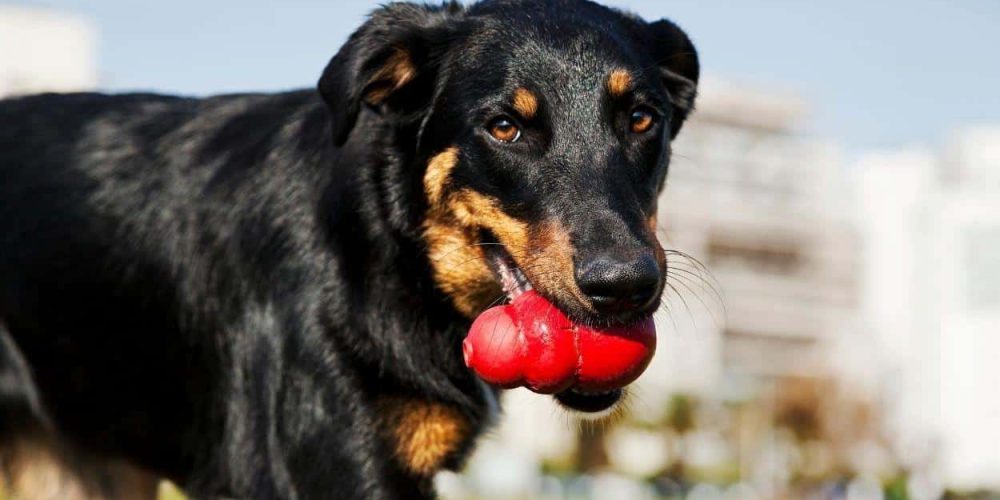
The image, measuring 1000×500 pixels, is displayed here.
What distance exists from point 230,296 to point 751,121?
121615 mm

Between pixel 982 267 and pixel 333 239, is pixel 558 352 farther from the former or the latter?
pixel 982 267

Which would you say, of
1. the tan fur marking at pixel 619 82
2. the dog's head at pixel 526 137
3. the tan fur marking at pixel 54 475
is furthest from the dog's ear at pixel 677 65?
the tan fur marking at pixel 54 475

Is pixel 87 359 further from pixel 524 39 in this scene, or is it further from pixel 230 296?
pixel 524 39

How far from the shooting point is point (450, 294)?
5.16m

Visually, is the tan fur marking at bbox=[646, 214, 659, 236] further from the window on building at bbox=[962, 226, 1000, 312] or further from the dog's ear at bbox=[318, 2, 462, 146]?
the window on building at bbox=[962, 226, 1000, 312]

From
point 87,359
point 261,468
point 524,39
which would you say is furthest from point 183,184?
point 524,39

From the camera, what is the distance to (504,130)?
15.7 feet

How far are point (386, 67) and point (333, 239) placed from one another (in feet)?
2.27

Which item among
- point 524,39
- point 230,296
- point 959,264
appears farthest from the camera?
point 959,264

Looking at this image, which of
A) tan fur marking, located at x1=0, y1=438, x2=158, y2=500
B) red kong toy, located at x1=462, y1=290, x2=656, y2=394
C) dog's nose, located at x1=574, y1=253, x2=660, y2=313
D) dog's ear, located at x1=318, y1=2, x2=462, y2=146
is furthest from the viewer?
tan fur marking, located at x1=0, y1=438, x2=158, y2=500

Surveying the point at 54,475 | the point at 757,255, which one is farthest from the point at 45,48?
the point at 54,475

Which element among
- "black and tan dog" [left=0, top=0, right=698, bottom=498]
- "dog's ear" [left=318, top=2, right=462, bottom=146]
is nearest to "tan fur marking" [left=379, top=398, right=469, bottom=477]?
"black and tan dog" [left=0, top=0, right=698, bottom=498]

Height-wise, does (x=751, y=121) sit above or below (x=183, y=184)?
below

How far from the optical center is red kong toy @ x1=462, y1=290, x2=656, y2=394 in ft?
14.6
